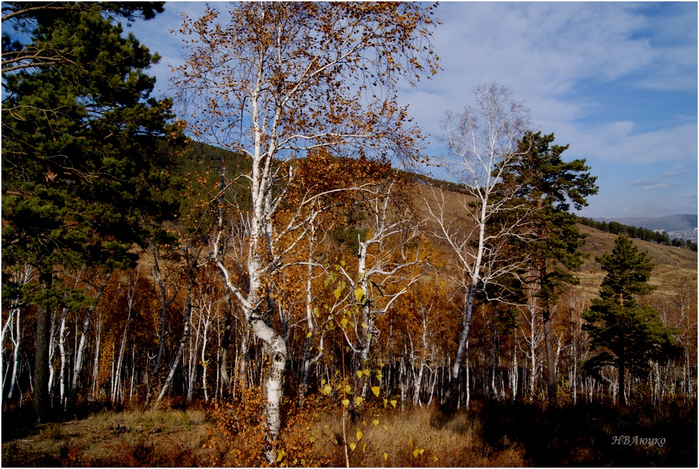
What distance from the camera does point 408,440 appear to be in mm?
6914

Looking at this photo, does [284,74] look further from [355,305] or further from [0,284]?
[0,284]

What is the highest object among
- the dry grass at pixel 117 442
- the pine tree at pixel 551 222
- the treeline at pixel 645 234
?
the treeline at pixel 645 234

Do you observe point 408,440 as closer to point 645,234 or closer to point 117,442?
point 117,442

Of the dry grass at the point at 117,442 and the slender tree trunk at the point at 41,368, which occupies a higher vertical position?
the slender tree trunk at the point at 41,368

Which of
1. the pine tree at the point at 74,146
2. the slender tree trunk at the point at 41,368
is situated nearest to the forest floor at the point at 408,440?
the slender tree trunk at the point at 41,368

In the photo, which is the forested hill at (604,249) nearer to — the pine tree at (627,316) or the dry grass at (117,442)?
the pine tree at (627,316)

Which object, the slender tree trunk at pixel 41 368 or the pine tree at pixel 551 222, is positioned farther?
the pine tree at pixel 551 222

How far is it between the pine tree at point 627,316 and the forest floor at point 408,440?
39.6ft

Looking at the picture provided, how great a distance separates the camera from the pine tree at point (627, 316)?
19562 mm

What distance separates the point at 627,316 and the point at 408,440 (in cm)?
1875
